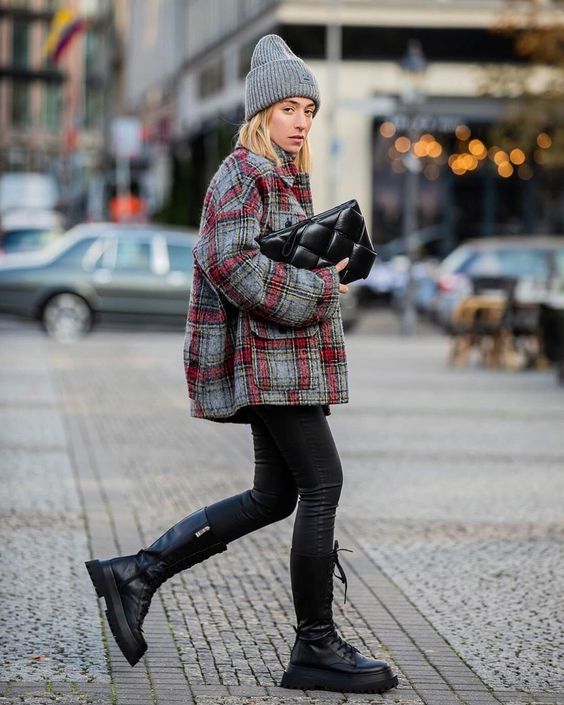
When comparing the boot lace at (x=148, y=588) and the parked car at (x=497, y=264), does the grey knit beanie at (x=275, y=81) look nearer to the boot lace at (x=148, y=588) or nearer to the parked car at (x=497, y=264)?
the boot lace at (x=148, y=588)

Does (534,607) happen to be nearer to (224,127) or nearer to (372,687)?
(372,687)

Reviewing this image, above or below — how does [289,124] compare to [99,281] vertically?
above

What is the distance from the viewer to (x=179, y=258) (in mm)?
24391

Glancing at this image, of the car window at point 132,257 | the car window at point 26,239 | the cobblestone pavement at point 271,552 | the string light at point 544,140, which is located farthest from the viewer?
the string light at point 544,140

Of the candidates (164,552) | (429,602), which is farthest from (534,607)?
(164,552)

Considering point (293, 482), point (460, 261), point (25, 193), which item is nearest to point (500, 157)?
point (460, 261)

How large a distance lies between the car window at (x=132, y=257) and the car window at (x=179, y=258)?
1.07ft

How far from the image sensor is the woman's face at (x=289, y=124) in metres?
4.96

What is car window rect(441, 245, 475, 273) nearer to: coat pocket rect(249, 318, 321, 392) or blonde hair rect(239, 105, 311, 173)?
blonde hair rect(239, 105, 311, 173)

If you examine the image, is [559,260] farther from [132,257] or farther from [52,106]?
[52,106]

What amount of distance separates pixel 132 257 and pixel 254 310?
19602 millimetres

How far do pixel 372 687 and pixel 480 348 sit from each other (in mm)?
16122

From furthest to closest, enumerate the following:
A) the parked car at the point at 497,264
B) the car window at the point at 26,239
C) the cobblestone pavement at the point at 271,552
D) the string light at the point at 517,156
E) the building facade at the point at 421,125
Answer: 1. the string light at the point at 517,156
2. the building facade at the point at 421,125
3. the car window at the point at 26,239
4. the parked car at the point at 497,264
5. the cobblestone pavement at the point at 271,552

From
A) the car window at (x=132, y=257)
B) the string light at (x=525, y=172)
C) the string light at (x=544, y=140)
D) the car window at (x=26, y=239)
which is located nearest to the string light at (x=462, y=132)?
the string light at (x=525, y=172)
